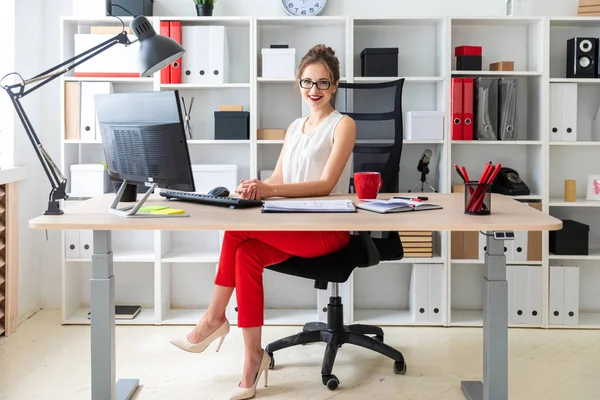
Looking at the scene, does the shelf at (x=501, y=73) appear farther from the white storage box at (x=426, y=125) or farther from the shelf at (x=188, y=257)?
the shelf at (x=188, y=257)

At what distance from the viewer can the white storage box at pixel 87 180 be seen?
3.66m

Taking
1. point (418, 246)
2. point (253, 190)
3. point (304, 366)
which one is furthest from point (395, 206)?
point (418, 246)

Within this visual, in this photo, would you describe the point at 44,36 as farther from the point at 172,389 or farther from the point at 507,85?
the point at 507,85

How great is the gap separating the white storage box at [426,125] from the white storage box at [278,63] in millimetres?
717

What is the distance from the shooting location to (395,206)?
84.4 inches

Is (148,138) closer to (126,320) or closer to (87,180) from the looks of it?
(87,180)

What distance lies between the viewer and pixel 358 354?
3.14 meters

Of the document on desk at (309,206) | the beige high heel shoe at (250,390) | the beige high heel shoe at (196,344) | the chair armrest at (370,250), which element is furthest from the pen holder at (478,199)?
the beige high heel shoe at (196,344)

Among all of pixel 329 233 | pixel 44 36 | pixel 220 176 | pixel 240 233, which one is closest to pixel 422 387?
pixel 329 233

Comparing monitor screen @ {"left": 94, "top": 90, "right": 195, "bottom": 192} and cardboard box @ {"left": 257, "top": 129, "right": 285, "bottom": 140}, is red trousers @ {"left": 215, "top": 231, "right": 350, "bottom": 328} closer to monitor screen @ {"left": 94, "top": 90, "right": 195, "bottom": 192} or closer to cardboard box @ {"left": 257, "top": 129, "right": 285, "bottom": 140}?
monitor screen @ {"left": 94, "top": 90, "right": 195, "bottom": 192}

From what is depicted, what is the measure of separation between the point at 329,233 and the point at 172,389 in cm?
95

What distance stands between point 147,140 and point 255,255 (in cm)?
62

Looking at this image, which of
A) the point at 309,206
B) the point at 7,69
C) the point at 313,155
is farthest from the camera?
the point at 7,69

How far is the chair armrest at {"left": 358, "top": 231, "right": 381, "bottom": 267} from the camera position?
8.68ft
